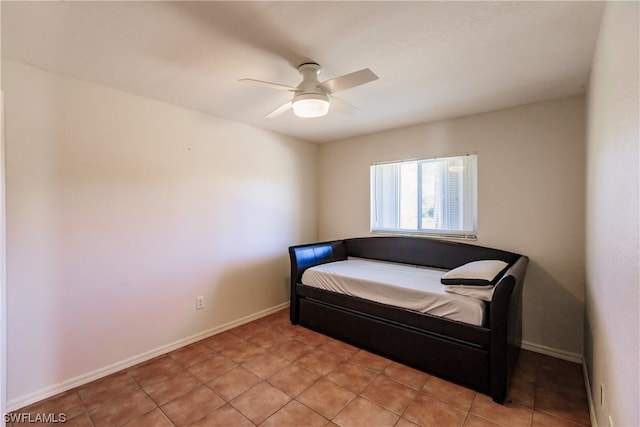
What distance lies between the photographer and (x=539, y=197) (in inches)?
102

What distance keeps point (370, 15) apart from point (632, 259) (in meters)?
1.51

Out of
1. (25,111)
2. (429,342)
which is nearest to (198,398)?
(429,342)

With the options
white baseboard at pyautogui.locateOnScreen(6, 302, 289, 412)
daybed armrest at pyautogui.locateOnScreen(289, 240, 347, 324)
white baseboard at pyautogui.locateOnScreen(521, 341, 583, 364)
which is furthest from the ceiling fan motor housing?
white baseboard at pyautogui.locateOnScreen(521, 341, 583, 364)

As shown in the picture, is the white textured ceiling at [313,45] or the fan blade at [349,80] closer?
the white textured ceiling at [313,45]

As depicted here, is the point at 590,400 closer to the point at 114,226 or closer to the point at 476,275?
the point at 476,275

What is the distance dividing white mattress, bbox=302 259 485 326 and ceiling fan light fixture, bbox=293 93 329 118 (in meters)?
1.61

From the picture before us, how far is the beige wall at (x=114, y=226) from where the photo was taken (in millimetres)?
1938

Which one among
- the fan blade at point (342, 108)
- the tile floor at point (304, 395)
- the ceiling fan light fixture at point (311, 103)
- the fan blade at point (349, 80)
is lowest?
the tile floor at point (304, 395)

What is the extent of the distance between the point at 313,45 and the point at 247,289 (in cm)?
265

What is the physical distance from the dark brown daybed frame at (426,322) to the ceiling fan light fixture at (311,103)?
169cm

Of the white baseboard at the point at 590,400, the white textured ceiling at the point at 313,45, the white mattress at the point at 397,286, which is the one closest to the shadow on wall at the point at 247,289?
the white mattress at the point at 397,286

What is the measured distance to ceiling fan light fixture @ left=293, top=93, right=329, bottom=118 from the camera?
73.0 inches

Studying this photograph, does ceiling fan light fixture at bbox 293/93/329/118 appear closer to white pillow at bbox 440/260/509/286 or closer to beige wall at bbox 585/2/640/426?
beige wall at bbox 585/2/640/426

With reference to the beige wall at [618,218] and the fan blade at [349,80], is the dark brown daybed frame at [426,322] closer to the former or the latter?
the beige wall at [618,218]
